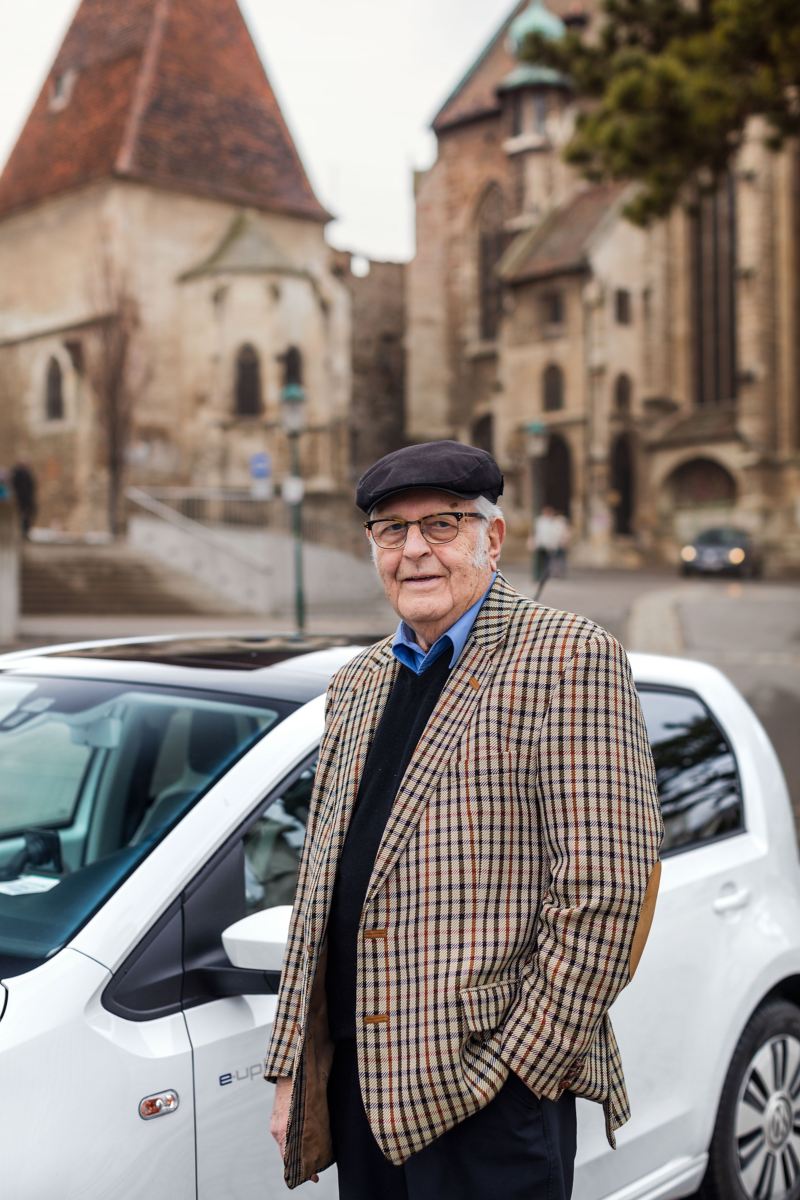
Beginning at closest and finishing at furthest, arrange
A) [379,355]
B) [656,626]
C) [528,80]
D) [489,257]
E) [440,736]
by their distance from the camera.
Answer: [440,736], [656,626], [528,80], [489,257], [379,355]

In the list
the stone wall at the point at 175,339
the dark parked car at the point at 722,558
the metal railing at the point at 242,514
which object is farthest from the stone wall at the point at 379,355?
the metal railing at the point at 242,514

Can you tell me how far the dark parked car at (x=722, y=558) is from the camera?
40.2 meters

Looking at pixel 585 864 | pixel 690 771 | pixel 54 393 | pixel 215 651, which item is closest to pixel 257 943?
pixel 585 864

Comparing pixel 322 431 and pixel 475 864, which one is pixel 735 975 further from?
pixel 322 431

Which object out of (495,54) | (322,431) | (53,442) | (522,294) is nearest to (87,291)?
(53,442)

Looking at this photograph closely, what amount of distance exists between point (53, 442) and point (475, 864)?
4490 cm

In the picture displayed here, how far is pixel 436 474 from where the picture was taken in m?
2.12

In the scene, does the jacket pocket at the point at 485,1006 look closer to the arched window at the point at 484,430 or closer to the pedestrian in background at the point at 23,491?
the pedestrian in background at the point at 23,491

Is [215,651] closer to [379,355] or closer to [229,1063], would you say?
[229,1063]

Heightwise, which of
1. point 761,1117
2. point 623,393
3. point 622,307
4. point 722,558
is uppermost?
point 622,307

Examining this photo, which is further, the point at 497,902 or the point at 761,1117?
the point at 761,1117

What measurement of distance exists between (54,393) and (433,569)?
45.3m

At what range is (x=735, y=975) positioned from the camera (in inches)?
131

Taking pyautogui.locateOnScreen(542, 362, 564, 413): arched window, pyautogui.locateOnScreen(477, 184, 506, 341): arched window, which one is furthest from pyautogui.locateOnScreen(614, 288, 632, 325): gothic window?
pyautogui.locateOnScreen(477, 184, 506, 341): arched window
